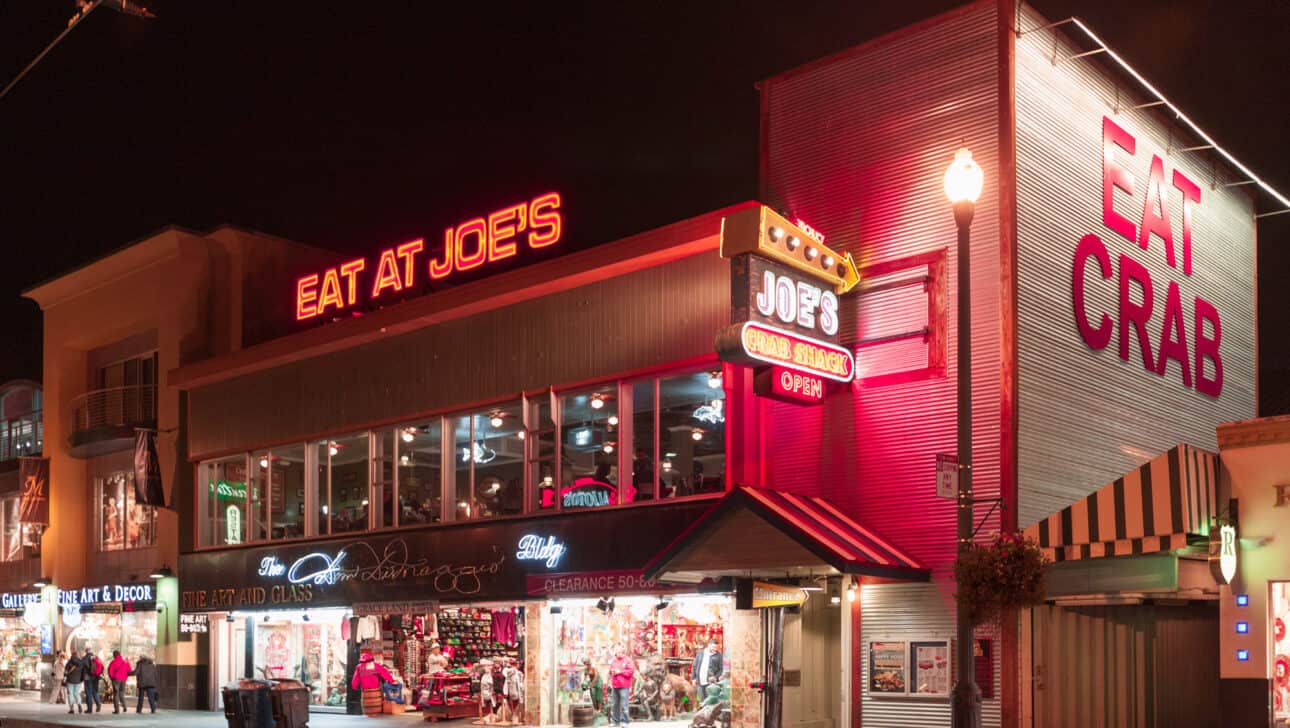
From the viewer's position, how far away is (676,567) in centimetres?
2045

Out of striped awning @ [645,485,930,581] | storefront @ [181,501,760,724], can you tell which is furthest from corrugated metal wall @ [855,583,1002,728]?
storefront @ [181,501,760,724]

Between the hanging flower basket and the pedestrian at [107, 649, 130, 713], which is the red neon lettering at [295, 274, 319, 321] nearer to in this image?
the pedestrian at [107, 649, 130, 713]

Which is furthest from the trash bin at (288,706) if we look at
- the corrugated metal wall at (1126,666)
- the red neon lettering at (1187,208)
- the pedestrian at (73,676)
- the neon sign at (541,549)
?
the red neon lettering at (1187,208)

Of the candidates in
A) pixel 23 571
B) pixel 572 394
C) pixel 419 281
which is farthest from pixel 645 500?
pixel 23 571

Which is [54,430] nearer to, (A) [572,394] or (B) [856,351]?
(A) [572,394]

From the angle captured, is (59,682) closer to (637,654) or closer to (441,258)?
(441,258)

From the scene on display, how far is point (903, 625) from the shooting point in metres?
19.7

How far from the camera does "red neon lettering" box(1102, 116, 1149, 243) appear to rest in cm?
2180

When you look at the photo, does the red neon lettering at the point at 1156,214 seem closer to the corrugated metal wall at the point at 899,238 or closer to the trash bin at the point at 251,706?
the corrugated metal wall at the point at 899,238

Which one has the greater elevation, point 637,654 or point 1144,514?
point 1144,514

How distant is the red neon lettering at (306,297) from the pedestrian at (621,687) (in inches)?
479

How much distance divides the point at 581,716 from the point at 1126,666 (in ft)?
33.3

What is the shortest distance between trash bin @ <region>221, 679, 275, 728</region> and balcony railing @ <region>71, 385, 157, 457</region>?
14.4 m

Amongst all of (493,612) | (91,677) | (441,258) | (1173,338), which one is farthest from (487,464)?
(91,677)
